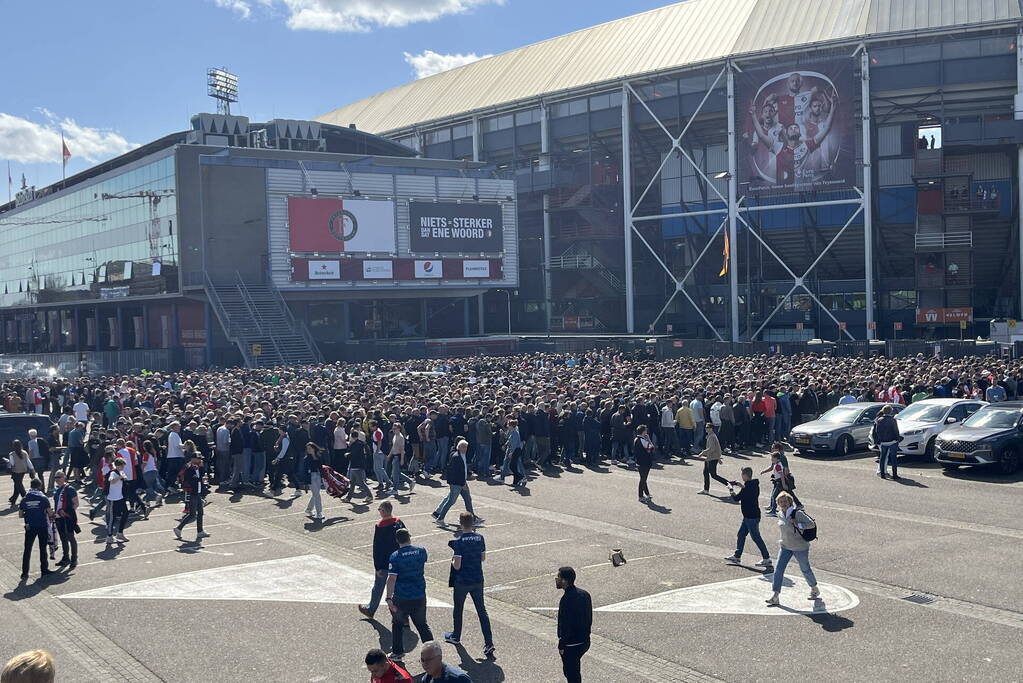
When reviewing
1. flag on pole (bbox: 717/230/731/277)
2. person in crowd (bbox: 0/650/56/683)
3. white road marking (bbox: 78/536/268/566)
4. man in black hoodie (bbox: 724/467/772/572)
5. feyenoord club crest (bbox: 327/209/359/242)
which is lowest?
white road marking (bbox: 78/536/268/566)

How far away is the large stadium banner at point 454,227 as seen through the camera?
67562 mm

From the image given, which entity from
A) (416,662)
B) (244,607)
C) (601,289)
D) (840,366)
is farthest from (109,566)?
(601,289)

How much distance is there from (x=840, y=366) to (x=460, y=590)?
28.9 m

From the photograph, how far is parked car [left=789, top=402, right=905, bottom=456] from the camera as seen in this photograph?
84.7 ft

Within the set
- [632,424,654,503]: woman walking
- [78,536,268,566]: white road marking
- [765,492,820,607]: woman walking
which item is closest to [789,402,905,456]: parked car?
[632,424,654,503]: woman walking

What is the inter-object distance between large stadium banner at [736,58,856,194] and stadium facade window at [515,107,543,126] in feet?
61.1

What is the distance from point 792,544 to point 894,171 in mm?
56404

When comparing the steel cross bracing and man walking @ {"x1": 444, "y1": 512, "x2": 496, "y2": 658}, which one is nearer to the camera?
man walking @ {"x1": 444, "y1": 512, "x2": 496, "y2": 658}

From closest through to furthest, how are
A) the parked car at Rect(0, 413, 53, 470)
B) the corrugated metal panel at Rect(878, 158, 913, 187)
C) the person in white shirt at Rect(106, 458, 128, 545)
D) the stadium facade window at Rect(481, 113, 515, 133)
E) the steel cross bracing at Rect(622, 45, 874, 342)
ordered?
the person in white shirt at Rect(106, 458, 128, 545) < the parked car at Rect(0, 413, 53, 470) < the steel cross bracing at Rect(622, 45, 874, 342) < the corrugated metal panel at Rect(878, 158, 913, 187) < the stadium facade window at Rect(481, 113, 515, 133)

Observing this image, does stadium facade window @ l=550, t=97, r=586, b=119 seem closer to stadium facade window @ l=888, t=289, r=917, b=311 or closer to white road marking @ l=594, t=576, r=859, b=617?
stadium facade window @ l=888, t=289, r=917, b=311

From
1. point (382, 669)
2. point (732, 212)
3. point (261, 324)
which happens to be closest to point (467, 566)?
point (382, 669)

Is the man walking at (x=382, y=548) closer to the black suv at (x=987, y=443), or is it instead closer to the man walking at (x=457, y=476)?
the man walking at (x=457, y=476)

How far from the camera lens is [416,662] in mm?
11172

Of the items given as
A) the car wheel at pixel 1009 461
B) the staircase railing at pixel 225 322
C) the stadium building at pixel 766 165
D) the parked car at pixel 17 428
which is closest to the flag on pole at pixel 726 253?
the stadium building at pixel 766 165
